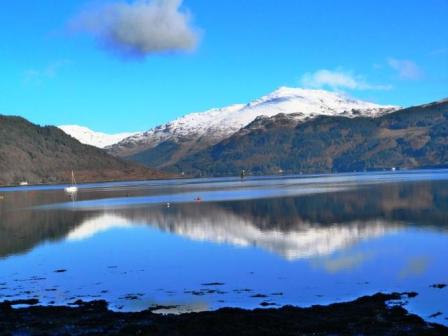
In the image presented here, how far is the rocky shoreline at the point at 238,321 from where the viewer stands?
86.4ft

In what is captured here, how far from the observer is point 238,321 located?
2797cm

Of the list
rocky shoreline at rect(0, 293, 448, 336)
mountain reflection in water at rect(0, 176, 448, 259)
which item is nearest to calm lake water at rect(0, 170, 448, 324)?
mountain reflection in water at rect(0, 176, 448, 259)

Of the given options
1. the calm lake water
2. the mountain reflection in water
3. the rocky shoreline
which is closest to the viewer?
the rocky shoreline

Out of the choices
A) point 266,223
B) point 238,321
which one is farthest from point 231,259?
point 266,223

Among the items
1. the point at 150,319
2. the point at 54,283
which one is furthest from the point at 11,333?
the point at 54,283

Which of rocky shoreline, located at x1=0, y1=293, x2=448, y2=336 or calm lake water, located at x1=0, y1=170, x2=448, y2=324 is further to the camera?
calm lake water, located at x1=0, y1=170, x2=448, y2=324

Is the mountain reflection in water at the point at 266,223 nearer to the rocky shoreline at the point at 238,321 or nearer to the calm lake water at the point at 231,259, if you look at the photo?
the calm lake water at the point at 231,259

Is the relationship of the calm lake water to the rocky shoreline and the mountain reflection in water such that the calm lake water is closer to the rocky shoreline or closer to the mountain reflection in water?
the mountain reflection in water

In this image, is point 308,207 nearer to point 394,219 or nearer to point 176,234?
point 394,219

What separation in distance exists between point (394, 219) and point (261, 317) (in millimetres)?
48662

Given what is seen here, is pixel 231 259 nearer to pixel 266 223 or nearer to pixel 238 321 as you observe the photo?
pixel 238 321

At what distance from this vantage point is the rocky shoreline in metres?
26.3

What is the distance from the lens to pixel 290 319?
27984 mm

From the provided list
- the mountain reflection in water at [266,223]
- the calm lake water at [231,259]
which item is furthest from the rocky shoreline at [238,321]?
the mountain reflection in water at [266,223]
